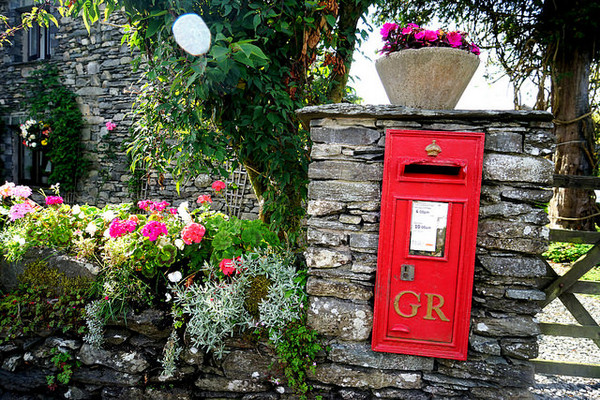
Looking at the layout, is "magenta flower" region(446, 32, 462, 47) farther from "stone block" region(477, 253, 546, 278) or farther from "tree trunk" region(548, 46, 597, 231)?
"tree trunk" region(548, 46, 597, 231)

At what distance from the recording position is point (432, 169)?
215 cm

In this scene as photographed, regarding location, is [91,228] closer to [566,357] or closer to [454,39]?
[454,39]

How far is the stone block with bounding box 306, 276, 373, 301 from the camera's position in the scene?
2215mm

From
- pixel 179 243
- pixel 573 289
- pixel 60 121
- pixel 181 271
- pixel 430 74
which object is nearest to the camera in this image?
pixel 430 74

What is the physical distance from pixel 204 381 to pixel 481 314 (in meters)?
1.86

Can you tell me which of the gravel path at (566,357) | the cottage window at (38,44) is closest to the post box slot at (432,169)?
the gravel path at (566,357)

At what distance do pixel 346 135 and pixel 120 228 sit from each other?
1.74 meters

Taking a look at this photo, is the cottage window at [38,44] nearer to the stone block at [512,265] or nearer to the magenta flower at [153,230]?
the magenta flower at [153,230]

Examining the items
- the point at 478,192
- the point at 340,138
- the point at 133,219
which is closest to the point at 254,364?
the point at 133,219

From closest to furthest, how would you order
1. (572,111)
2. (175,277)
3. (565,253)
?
(175,277)
(572,111)
(565,253)

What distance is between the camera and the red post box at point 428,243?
2037 mm

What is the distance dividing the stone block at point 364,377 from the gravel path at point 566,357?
1.48m

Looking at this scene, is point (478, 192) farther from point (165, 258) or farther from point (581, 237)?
point (165, 258)

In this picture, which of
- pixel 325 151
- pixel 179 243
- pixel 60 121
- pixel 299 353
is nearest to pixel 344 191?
pixel 325 151
